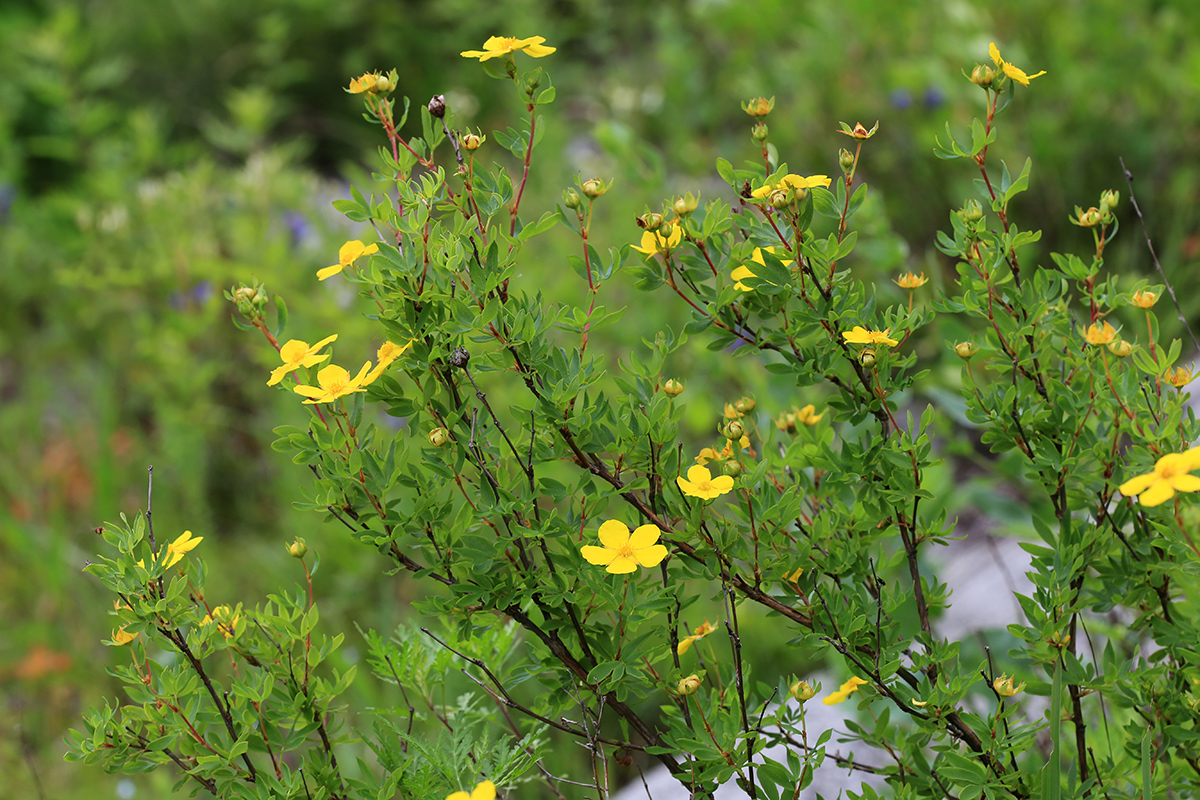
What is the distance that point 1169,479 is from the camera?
670 mm

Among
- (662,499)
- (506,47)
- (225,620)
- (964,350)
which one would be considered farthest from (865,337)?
(225,620)

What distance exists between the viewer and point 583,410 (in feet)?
2.60

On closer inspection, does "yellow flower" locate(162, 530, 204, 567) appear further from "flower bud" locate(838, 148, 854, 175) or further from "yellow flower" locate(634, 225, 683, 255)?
"flower bud" locate(838, 148, 854, 175)

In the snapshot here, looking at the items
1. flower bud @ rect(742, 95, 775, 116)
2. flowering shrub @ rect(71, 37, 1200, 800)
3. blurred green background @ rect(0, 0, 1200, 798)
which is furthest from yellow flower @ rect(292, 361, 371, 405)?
blurred green background @ rect(0, 0, 1200, 798)

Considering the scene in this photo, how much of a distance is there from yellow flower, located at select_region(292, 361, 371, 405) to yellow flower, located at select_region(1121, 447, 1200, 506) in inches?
21.8

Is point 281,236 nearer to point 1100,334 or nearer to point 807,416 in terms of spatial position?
point 807,416

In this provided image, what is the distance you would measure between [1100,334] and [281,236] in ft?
7.35

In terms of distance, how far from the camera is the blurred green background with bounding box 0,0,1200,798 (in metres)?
2.35

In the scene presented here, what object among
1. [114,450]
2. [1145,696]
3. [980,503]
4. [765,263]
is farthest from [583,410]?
[114,450]

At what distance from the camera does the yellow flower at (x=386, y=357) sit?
76cm

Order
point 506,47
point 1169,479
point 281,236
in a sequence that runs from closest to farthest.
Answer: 1. point 1169,479
2. point 506,47
3. point 281,236

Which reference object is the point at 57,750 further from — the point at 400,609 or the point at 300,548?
the point at 300,548

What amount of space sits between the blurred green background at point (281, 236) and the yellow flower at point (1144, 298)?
818 mm

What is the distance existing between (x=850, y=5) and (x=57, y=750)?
117 inches
